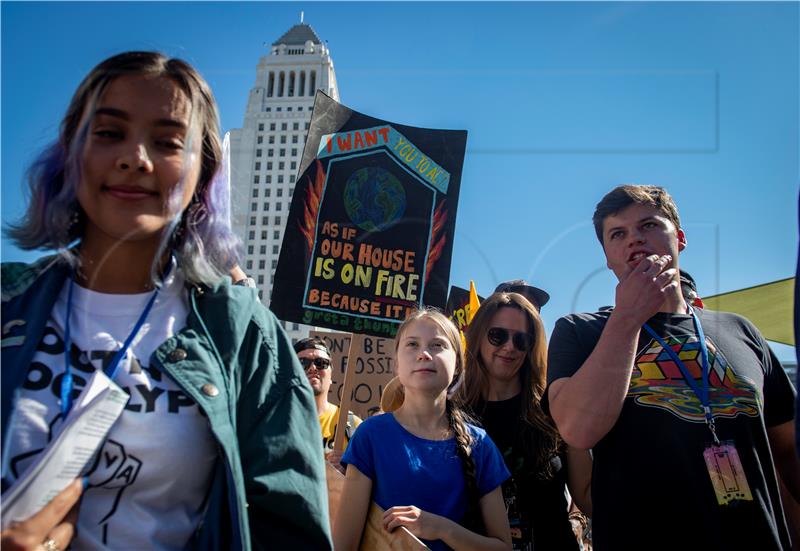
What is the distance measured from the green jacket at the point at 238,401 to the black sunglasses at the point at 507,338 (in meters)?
1.81

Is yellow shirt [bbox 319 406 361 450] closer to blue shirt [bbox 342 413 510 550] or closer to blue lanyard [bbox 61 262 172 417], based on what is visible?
blue shirt [bbox 342 413 510 550]

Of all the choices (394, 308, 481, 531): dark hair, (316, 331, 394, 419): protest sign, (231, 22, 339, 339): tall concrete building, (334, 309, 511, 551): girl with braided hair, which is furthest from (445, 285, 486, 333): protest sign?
(231, 22, 339, 339): tall concrete building

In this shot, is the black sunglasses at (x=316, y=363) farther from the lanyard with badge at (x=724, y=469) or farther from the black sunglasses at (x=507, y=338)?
the lanyard with badge at (x=724, y=469)

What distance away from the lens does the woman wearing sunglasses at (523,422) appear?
2.59 metres

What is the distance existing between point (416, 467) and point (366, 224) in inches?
95.7

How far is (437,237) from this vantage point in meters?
4.53

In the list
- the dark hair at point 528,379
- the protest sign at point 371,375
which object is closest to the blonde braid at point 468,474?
the dark hair at point 528,379

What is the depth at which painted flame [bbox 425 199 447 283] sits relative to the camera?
4457 millimetres

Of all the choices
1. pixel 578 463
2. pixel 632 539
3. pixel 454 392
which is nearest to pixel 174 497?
pixel 632 539

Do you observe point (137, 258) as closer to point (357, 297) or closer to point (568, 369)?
point (568, 369)

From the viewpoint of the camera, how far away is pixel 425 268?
4.42 metres

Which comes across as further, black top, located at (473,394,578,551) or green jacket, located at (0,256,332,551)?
black top, located at (473,394,578,551)

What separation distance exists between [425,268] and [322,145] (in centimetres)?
114

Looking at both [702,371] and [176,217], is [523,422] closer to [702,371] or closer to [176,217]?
[702,371]
